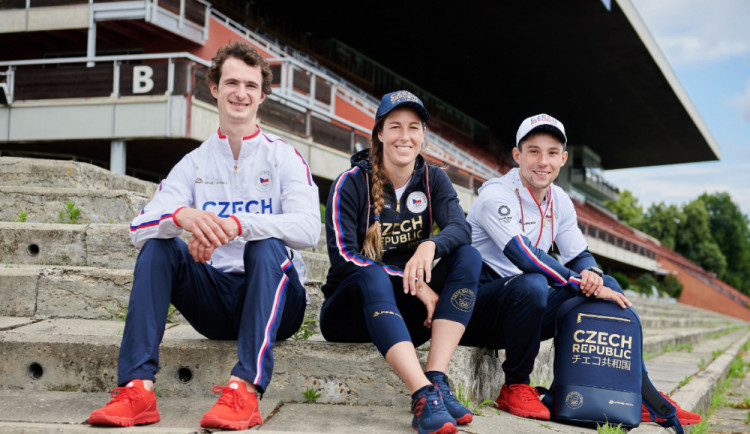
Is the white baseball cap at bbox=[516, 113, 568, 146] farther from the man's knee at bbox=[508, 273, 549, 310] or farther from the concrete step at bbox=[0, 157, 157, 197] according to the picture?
the concrete step at bbox=[0, 157, 157, 197]

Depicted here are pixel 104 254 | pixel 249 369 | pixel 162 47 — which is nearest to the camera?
pixel 249 369

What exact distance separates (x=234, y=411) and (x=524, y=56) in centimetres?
2376

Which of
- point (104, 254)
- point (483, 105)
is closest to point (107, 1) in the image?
point (104, 254)

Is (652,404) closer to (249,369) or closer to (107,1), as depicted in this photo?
(249,369)

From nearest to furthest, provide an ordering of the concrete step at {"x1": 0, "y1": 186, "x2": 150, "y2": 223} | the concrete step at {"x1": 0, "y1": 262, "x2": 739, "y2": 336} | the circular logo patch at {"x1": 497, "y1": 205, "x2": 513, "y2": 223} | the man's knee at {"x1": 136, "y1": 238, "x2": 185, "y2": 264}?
the man's knee at {"x1": 136, "y1": 238, "x2": 185, "y2": 264} → the circular logo patch at {"x1": 497, "y1": 205, "x2": 513, "y2": 223} → the concrete step at {"x1": 0, "y1": 262, "x2": 739, "y2": 336} → the concrete step at {"x1": 0, "y1": 186, "x2": 150, "y2": 223}

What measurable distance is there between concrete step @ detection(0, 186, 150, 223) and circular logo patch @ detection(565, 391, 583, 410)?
3.42 m

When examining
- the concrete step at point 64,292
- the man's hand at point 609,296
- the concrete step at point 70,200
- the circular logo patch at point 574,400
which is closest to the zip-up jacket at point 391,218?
the man's hand at point 609,296

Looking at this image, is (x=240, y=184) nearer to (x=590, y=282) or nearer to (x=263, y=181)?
(x=263, y=181)

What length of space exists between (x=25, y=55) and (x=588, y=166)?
33829 mm

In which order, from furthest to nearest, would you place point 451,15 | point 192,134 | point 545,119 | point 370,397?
point 451,15
point 192,134
point 545,119
point 370,397

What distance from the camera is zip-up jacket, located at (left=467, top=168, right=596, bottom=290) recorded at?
119 inches

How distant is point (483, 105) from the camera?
31656mm

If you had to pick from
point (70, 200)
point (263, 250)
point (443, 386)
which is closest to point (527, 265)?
point (443, 386)

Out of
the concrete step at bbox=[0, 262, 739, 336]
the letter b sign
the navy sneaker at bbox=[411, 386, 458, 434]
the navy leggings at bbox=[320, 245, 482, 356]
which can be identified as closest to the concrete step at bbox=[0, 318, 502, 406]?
the navy leggings at bbox=[320, 245, 482, 356]
